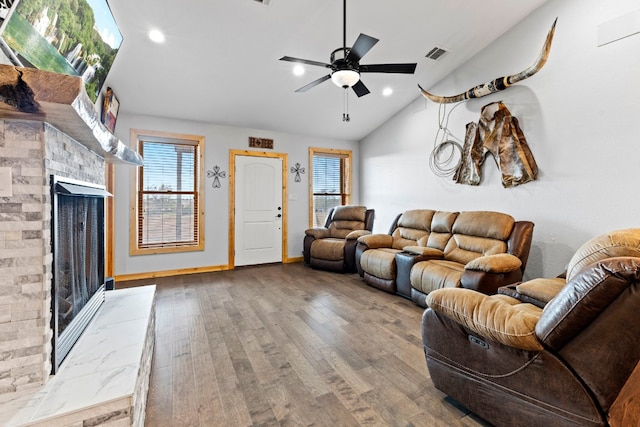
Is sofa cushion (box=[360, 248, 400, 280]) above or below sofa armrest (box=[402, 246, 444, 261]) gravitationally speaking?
below

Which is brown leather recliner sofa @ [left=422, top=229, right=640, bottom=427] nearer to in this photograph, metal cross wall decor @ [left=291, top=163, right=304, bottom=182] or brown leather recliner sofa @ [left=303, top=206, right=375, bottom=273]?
brown leather recliner sofa @ [left=303, top=206, right=375, bottom=273]

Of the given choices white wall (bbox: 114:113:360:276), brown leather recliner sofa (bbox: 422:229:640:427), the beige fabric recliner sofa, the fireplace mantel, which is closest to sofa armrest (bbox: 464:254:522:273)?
the beige fabric recliner sofa

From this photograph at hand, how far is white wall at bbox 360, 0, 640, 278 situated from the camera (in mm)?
2600

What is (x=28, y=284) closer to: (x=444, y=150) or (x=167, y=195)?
(x=167, y=195)

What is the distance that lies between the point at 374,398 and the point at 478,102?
12.8 feet

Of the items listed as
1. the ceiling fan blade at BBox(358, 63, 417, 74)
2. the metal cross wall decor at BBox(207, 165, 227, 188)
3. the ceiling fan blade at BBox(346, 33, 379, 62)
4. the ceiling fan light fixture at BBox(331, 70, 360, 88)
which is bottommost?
the metal cross wall decor at BBox(207, 165, 227, 188)

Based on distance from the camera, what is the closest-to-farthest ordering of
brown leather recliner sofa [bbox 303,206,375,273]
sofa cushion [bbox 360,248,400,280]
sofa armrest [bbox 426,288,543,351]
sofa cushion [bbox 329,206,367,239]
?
sofa armrest [bbox 426,288,543,351] < sofa cushion [bbox 360,248,400,280] < brown leather recliner sofa [bbox 303,206,375,273] < sofa cushion [bbox 329,206,367,239]

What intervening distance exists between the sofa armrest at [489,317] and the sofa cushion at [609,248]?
0.31 metres

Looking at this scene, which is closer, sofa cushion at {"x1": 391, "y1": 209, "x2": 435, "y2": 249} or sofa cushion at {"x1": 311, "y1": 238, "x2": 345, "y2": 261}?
sofa cushion at {"x1": 391, "y1": 209, "x2": 435, "y2": 249}

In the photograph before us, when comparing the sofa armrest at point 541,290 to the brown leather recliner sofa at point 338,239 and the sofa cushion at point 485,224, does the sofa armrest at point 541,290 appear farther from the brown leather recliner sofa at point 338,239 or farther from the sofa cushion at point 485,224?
the brown leather recliner sofa at point 338,239

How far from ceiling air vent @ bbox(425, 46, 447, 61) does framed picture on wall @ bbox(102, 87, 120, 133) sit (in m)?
4.13

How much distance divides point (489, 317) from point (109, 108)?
14.7 ft

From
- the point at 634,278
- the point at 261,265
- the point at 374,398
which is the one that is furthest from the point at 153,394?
the point at 261,265

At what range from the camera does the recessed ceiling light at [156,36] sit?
9.21 ft
